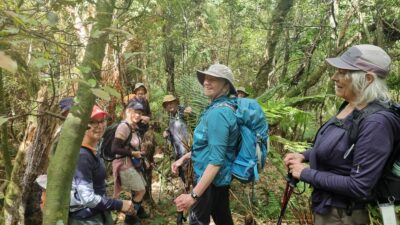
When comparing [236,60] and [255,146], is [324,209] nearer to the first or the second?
[255,146]

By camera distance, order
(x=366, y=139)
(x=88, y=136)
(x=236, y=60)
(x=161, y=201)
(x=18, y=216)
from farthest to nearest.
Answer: (x=236, y=60)
(x=161, y=201)
(x=18, y=216)
(x=88, y=136)
(x=366, y=139)

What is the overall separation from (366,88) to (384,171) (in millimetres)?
468

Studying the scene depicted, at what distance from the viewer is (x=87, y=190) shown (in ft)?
8.35

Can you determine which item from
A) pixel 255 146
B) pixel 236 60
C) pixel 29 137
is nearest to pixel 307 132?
pixel 255 146

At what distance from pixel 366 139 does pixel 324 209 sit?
53 cm

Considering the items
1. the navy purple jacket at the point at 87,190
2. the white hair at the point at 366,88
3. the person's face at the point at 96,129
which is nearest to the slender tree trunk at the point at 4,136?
the person's face at the point at 96,129

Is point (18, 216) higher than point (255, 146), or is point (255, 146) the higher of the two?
point (255, 146)

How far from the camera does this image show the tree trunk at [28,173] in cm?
426

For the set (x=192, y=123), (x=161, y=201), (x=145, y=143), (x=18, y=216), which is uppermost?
(x=192, y=123)

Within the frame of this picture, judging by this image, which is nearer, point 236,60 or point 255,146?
point 255,146

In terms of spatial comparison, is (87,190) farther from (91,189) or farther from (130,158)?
(130,158)

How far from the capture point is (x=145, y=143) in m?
6.19

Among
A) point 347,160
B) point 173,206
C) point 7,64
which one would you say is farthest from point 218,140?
point 173,206

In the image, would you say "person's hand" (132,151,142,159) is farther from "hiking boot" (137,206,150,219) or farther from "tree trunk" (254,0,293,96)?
"tree trunk" (254,0,293,96)
